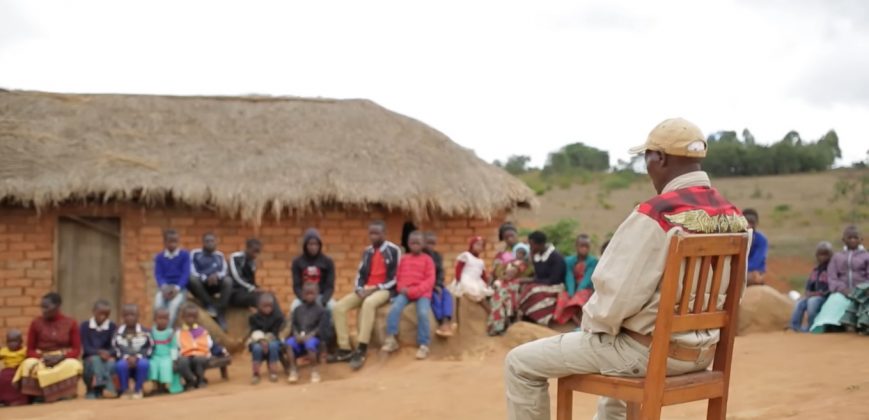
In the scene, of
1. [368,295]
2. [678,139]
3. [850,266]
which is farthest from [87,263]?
[678,139]

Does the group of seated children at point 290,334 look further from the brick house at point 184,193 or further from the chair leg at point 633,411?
the chair leg at point 633,411

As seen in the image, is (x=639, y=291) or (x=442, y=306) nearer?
(x=639, y=291)

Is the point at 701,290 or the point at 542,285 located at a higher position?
the point at 701,290

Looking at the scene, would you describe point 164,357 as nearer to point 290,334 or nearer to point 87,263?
point 290,334

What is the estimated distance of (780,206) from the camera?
1144 inches

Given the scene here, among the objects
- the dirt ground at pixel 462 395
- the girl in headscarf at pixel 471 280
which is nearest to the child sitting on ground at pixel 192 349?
the dirt ground at pixel 462 395

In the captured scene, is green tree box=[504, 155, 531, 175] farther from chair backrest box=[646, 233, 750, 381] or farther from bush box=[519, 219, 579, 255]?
chair backrest box=[646, 233, 750, 381]

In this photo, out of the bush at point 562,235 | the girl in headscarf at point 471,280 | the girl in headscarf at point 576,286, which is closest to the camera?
the girl in headscarf at point 576,286

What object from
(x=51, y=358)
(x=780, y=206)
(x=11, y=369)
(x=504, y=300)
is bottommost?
(x=11, y=369)

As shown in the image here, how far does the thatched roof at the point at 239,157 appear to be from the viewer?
494 inches

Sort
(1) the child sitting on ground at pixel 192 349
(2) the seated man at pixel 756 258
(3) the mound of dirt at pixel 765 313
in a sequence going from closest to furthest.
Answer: (1) the child sitting on ground at pixel 192 349 < (3) the mound of dirt at pixel 765 313 < (2) the seated man at pixel 756 258

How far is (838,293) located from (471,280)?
3.60 meters

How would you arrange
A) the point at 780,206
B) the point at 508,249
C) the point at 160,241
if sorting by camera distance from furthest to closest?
the point at 780,206 → the point at 160,241 → the point at 508,249

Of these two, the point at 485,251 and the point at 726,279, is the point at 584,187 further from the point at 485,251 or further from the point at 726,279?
the point at 726,279
